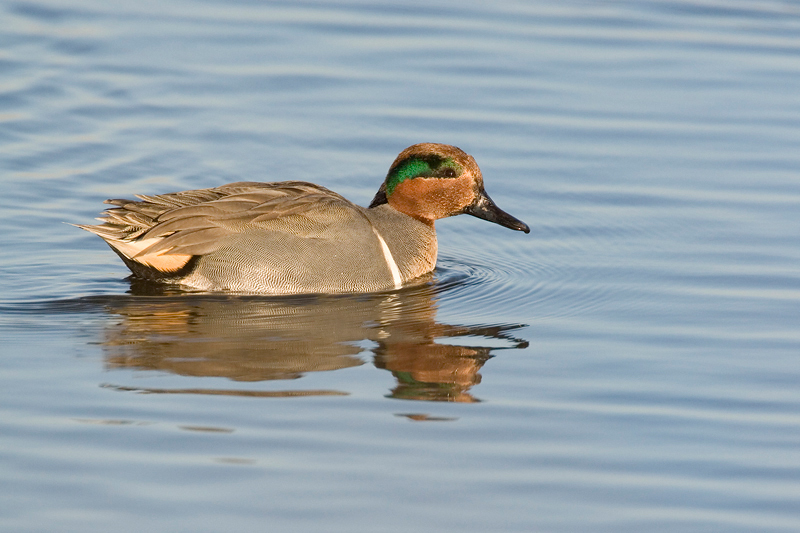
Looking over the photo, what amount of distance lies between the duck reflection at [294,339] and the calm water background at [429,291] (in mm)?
29

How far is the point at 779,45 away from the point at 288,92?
5.55 meters

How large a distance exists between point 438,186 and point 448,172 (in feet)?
0.42

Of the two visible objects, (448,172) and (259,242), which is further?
(448,172)

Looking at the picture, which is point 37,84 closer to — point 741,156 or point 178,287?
point 178,287

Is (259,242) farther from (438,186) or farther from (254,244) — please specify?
(438,186)

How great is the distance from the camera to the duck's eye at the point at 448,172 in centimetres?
917

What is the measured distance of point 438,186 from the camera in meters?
9.22

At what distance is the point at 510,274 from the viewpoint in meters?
9.01

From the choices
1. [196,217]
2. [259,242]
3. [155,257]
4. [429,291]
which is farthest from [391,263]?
[155,257]

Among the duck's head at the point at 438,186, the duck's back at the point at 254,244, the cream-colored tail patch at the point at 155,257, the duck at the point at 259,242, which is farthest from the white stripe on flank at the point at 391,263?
the cream-colored tail patch at the point at 155,257

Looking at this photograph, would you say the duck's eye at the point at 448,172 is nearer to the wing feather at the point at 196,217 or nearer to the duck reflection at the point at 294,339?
the wing feather at the point at 196,217

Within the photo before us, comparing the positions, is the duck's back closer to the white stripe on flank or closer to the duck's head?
the white stripe on flank

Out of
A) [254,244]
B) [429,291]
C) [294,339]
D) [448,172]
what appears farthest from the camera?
[448,172]

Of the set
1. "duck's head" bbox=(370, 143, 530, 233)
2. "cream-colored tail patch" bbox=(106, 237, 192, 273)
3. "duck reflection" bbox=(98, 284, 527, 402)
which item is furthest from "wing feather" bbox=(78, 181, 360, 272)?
"duck's head" bbox=(370, 143, 530, 233)
